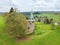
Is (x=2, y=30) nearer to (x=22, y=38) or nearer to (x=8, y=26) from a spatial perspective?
(x=8, y=26)

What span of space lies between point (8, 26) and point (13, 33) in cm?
209

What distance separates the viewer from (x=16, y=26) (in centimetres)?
3959

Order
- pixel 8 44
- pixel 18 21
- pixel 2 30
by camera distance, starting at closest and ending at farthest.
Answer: pixel 8 44
pixel 18 21
pixel 2 30

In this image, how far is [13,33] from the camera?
40.6 m

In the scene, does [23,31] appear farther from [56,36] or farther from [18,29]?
[56,36]

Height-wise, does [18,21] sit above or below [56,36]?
above

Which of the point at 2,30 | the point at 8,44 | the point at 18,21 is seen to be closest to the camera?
the point at 8,44

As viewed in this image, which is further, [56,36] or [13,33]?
[56,36]

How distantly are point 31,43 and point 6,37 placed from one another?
5825 millimetres

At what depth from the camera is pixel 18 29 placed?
39875mm

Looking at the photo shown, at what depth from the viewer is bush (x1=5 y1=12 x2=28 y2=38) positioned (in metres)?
39.8

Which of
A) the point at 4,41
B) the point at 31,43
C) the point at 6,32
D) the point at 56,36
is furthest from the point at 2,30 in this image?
the point at 56,36

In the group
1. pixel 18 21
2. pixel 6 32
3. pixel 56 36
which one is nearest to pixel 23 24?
pixel 18 21

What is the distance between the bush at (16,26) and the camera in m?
39.8
